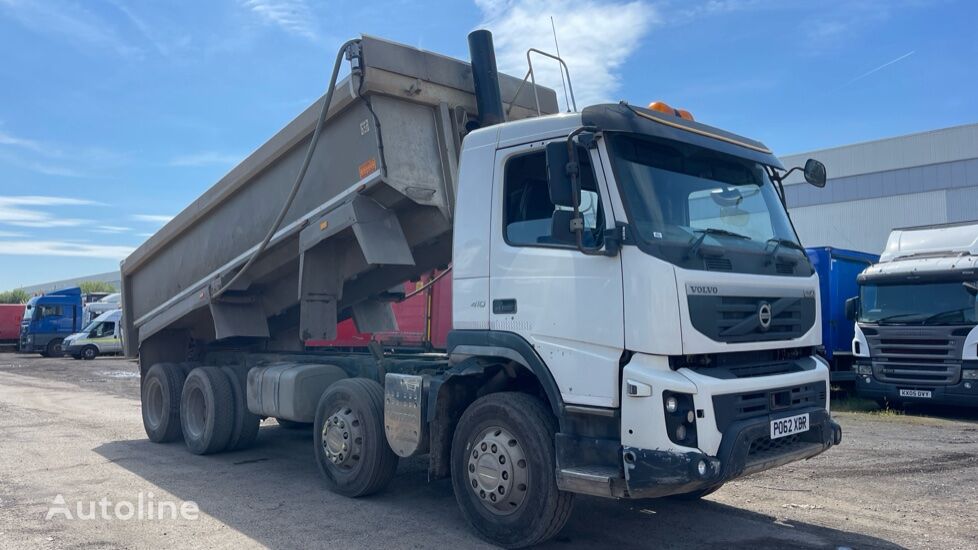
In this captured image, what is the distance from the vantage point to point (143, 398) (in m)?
10.2

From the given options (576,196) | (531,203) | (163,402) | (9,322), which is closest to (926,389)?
(531,203)

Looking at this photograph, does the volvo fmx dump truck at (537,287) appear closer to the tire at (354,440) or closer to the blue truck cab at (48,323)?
the tire at (354,440)

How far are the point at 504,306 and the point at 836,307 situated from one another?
1260 cm

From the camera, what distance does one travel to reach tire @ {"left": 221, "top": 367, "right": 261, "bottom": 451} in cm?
869

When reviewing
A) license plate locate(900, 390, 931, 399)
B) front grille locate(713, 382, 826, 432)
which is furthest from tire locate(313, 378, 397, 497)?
license plate locate(900, 390, 931, 399)

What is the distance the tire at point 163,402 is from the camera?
952 cm

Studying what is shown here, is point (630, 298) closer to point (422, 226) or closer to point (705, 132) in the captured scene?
point (705, 132)

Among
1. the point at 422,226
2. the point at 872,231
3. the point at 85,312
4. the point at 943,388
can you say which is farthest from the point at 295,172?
the point at 85,312

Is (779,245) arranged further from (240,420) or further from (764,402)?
(240,420)

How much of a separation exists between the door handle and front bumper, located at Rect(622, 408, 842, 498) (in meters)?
1.30

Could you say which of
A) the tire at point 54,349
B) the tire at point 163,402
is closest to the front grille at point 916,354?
the tire at point 163,402

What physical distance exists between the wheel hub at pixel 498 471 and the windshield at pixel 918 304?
10.1 m

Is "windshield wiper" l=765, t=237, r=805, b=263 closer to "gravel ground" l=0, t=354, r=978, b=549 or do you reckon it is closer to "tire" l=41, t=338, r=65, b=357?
"gravel ground" l=0, t=354, r=978, b=549

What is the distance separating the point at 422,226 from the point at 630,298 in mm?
2864
